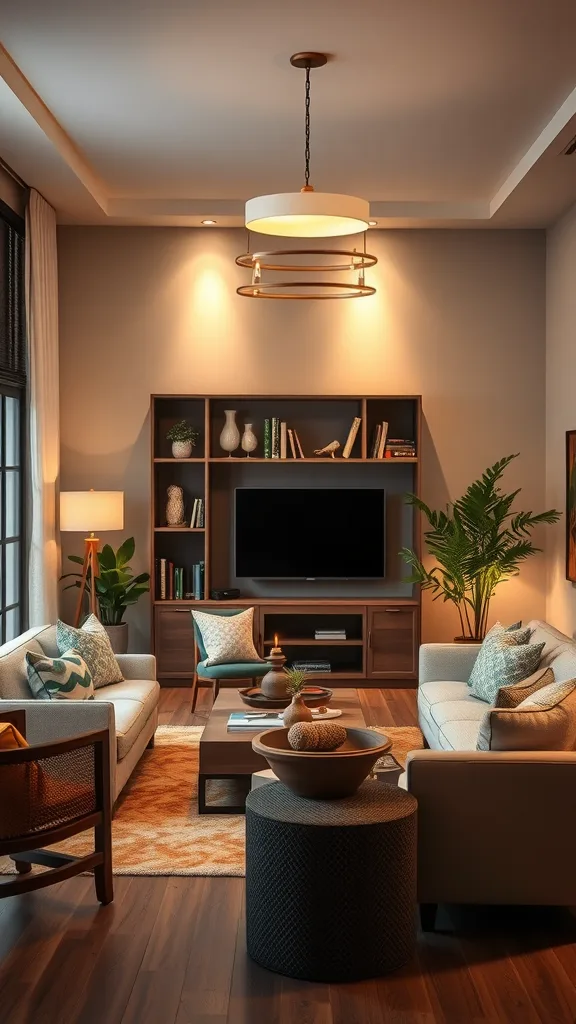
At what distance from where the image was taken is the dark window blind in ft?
20.9

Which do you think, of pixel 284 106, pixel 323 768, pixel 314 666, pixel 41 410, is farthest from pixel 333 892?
pixel 41 410

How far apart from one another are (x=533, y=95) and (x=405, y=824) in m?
3.79

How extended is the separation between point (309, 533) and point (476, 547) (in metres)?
1.25

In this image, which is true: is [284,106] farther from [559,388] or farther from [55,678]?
[55,678]

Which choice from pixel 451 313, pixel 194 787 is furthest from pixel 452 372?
pixel 194 787

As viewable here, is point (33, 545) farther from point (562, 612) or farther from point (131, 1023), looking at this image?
point (131, 1023)

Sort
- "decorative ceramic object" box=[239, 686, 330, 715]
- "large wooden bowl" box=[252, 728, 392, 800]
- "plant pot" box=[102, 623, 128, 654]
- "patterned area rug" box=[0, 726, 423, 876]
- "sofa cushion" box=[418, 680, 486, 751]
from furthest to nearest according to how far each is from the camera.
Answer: "plant pot" box=[102, 623, 128, 654] → "decorative ceramic object" box=[239, 686, 330, 715] → "sofa cushion" box=[418, 680, 486, 751] → "patterned area rug" box=[0, 726, 423, 876] → "large wooden bowl" box=[252, 728, 392, 800]

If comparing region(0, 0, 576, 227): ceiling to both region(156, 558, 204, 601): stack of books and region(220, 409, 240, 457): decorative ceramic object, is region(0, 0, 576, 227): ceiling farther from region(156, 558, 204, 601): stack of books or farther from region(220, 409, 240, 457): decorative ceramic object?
region(156, 558, 204, 601): stack of books

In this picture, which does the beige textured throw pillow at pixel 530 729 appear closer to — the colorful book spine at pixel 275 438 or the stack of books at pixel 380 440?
the stack of books at pixel 380 440

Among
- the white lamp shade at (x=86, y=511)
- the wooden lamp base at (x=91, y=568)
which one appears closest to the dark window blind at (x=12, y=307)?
the white lamp shade at (x=86, y=511)

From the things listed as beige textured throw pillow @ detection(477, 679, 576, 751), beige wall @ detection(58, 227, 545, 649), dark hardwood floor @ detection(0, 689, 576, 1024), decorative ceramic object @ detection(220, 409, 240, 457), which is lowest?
dark hardwood floor @ detection(0, 689, 576, 1024)

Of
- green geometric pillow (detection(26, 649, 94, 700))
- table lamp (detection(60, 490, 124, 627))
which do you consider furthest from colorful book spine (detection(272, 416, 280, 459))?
green geometric pillow (detection(26, 649, 94, 700))

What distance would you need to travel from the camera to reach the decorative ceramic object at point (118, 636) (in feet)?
23.9

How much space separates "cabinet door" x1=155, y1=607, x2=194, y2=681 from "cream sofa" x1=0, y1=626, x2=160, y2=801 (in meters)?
1.61
